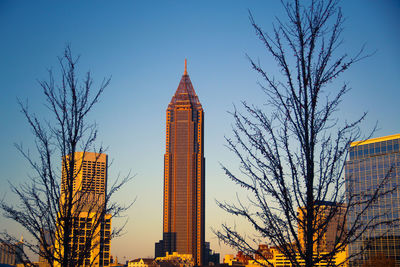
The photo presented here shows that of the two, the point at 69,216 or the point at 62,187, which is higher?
the point at 62,187

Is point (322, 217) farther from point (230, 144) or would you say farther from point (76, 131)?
point (76, 131)

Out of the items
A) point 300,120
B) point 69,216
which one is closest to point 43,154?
point 69,216

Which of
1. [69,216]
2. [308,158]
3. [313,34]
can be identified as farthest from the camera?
[69,216]

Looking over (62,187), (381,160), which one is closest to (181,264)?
(381,160)

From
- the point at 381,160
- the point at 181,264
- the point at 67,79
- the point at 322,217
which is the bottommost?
the point at 181,264

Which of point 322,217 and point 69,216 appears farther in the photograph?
point 69,216

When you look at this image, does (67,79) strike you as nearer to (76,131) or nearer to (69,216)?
(76,131)

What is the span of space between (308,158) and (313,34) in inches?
89.3

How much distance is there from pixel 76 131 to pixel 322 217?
17.6ft

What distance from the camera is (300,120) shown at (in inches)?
303

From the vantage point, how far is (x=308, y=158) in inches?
292

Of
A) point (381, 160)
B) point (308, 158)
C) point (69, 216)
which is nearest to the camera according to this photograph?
point (308, 158)

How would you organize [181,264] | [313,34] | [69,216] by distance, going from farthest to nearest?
1. [181,264]
2. [69,216]
3. [313,34]

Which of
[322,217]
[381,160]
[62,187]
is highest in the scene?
[381,160]
